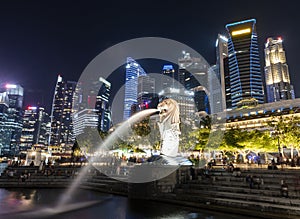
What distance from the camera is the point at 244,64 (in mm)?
165500

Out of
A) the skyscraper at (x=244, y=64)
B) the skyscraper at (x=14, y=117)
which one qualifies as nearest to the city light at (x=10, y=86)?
the skyscraper at (x=14, y=117)

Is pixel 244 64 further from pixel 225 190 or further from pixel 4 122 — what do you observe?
pixel 4 122

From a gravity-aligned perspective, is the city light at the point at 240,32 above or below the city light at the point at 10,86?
above

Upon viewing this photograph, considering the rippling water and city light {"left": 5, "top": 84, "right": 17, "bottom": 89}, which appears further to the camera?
city light {"left": 5, "top": 84, "right": 17, "bottom": 89}

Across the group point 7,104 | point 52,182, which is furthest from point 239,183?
point 7,104

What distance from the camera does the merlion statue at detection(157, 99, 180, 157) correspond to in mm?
18902

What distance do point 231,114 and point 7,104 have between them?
535 feet

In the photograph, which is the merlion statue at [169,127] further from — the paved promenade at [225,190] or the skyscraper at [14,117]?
the skyscraper at [14,117]

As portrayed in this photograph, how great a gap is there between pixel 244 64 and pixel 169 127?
165 m

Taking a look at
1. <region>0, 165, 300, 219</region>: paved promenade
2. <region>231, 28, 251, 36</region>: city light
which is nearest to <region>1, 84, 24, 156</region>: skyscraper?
<region>0, 165, 300, 219</region>: paved promenade

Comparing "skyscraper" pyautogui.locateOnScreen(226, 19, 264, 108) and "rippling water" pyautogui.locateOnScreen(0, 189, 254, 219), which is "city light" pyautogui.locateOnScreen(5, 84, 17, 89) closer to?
"skyscraper" pyautogui.locateOnScreen(226, 19, 264, 108)

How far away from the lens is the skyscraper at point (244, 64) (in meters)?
158

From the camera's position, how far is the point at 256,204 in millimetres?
12109

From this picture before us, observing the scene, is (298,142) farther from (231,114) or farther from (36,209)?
(231,114)
